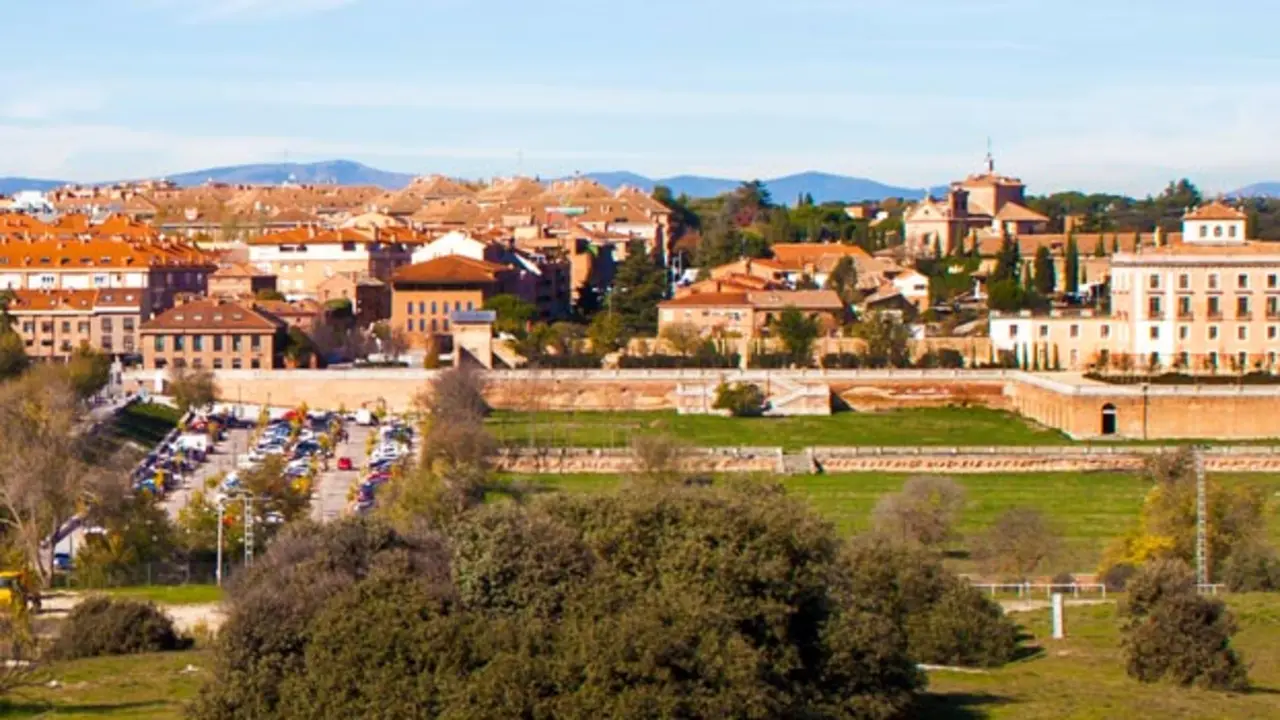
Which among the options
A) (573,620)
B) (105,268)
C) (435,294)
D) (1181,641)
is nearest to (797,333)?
(435,294)

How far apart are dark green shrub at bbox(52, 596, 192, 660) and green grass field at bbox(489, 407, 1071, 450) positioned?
26.6 metres

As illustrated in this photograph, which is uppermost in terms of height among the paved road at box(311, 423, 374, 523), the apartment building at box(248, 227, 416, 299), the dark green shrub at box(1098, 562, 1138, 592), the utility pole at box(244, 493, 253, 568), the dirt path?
the apartment building at box(248, 227, 416, 299)

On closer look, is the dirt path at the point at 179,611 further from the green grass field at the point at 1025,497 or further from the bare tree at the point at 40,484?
the green grass field at the point at 1025,497

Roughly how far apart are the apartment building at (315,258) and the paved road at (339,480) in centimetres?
2759

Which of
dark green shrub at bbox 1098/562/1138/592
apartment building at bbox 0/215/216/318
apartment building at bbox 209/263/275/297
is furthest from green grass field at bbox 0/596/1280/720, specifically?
apartment building at bbox 209/263/275/297

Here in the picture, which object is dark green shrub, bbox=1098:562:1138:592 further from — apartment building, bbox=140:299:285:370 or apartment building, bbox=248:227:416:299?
apartment building, bbox=248:227:416:299

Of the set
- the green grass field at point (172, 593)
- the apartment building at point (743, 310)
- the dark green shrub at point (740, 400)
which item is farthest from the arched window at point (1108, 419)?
the green grass field at point (172, 593)

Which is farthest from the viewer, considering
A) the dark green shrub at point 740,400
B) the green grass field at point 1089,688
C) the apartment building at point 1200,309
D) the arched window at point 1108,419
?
the apartment building at point 1200,309

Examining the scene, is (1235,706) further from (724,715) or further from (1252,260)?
(1252,260)

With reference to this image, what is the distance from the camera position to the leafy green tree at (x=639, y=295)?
78688 millimetres

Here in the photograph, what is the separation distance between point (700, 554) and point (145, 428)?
35.5 meters

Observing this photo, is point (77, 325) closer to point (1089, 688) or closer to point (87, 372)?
point (87, 372)

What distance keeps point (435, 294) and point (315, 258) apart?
38.8ft

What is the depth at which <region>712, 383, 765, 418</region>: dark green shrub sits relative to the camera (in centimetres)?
6359
